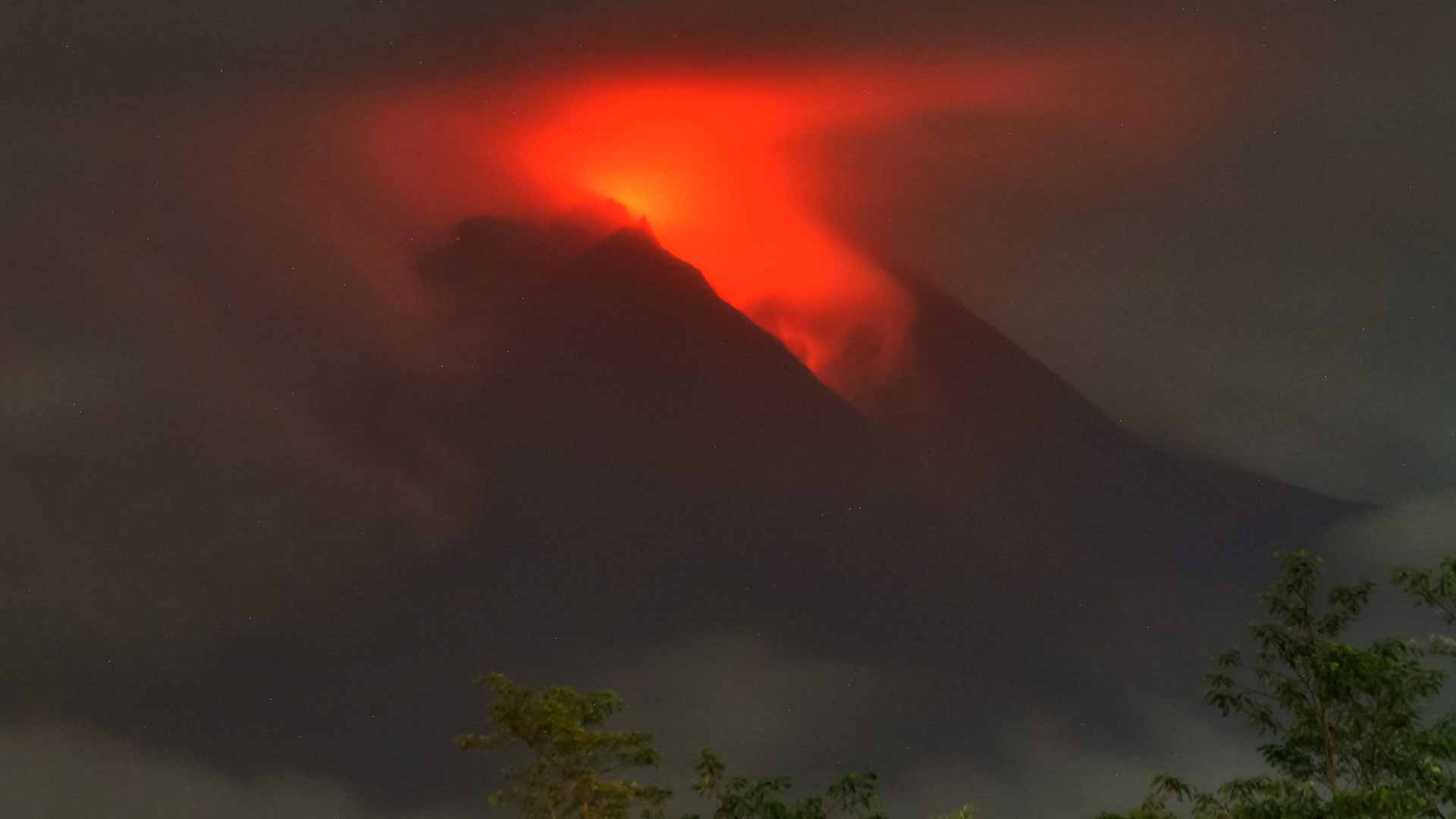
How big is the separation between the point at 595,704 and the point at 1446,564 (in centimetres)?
1963

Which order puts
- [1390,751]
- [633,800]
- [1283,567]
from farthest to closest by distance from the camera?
[633,800], [1283,567], [1390,751]

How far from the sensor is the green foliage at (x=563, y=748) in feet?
121

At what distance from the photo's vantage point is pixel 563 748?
3731cm

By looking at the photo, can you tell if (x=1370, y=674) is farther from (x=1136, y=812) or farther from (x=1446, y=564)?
(x=1136, y=812)

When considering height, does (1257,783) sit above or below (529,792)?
below

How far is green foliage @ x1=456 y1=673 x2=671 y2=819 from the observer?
37.0 m

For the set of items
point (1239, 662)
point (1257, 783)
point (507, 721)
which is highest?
A: point (507, 721)

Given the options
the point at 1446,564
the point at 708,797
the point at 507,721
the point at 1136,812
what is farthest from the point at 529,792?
the point at 1446,564

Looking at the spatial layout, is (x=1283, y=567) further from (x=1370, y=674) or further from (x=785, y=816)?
(x=785, y=816)

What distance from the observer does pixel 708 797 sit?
32125mm

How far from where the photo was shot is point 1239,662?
2889 cm

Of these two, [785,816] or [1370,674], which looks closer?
[1370,674]

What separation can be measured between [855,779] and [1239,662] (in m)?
7.87

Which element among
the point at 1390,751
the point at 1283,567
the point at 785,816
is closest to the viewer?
the point at 1390,751
